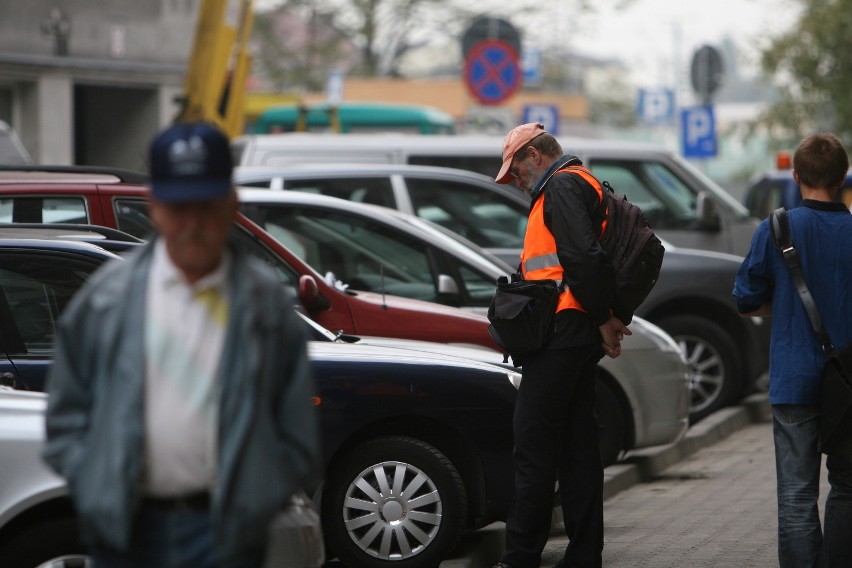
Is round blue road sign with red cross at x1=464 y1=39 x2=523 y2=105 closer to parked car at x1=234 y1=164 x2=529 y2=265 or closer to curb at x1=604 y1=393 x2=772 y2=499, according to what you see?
curb at x1=604 y1=393 x2=772 y2=499

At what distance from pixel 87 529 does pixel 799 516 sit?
2949 millimetres

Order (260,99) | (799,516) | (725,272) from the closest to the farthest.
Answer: (799,516) → (725,272) → (260,99)

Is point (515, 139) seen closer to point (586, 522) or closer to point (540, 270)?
point (540, 270)

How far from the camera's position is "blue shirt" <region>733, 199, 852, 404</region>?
535cm

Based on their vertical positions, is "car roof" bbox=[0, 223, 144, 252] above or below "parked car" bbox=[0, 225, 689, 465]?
above

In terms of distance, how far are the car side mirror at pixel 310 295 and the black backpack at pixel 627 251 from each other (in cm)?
209

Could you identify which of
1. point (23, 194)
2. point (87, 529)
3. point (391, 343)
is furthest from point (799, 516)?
point (23, 194)

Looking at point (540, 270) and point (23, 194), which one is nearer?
point (540, 270)

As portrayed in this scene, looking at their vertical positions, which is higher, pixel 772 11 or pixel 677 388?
pixel 772 11

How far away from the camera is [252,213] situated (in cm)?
895

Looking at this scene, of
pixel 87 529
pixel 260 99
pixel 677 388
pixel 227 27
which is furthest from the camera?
pixel 260 99

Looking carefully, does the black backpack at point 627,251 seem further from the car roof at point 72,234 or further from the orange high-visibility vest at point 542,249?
the car roof at point 72,234

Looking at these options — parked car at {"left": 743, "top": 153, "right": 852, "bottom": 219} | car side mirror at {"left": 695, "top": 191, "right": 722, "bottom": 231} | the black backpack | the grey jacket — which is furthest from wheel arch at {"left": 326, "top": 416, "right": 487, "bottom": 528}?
parked car at {"left": 743, "top": 153, "right": 852, "bottom": 219}

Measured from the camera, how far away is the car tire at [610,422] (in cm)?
829
